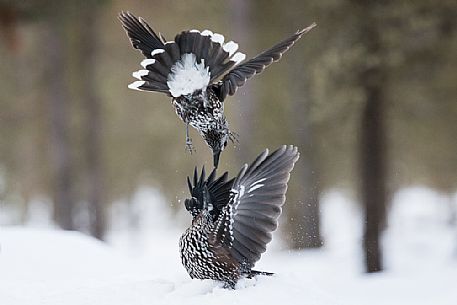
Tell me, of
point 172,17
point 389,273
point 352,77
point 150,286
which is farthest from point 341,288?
point 172,17

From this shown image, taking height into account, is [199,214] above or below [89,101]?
below

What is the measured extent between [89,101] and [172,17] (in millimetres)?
2318

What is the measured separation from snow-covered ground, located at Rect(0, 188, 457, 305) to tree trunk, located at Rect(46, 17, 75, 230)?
403 centimetres

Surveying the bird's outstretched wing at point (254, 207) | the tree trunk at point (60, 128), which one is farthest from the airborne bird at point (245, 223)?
the tree trunk at point (60, 128)

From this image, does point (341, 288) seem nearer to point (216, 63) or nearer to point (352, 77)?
point (352, 77)

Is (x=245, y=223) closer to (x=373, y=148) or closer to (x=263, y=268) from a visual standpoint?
(x=263, y=268)

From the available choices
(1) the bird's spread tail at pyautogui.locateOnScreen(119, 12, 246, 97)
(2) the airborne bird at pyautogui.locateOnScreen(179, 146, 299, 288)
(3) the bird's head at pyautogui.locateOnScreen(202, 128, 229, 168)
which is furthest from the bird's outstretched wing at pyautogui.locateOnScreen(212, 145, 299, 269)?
(1) the bird's spread tail at pyautogui.locateOnScreen(119, 12, 246, 97)

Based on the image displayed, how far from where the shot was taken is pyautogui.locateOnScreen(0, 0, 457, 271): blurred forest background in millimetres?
10578

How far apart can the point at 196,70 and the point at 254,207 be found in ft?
2.92

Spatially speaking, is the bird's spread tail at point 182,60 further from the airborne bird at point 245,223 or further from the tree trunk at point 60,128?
the tree trunk at point 60,128

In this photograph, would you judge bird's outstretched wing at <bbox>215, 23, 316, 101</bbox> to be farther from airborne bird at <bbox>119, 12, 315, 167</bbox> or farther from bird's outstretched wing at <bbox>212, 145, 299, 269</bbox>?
bird's outstretched wing at <bbox>212, 145, 299, 269</bbox>

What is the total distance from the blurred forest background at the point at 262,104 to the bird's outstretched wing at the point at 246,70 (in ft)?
17.4

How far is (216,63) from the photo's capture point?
478 centimetres

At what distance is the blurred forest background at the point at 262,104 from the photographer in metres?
10.6
